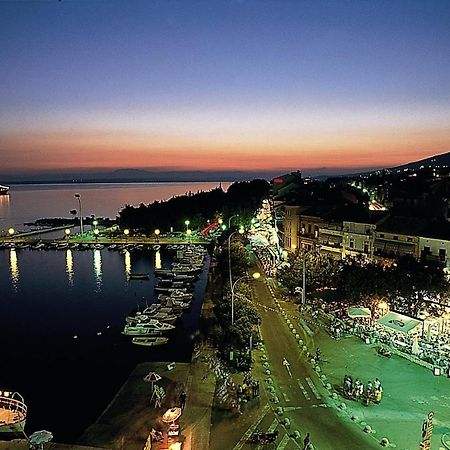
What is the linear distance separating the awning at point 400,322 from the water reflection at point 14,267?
45038 millimetres

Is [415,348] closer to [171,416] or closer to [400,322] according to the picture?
[400,322]

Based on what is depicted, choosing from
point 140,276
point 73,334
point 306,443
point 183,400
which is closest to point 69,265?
point 140,276

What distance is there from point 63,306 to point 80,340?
1195 centimetres

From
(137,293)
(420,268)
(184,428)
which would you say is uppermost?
(420,268)

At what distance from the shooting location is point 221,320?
29.1 meters

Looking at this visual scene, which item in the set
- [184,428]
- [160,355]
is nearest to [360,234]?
[160,355]

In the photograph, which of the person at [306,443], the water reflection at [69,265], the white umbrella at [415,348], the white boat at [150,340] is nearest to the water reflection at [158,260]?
the water reflection at [69,265]

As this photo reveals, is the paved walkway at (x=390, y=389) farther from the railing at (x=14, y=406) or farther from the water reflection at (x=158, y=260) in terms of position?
the water reflection at (x=158, y=260)

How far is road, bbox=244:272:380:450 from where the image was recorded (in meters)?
16.3

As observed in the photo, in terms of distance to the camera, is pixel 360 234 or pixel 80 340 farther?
pixel 360 234

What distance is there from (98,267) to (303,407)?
52.9 meters

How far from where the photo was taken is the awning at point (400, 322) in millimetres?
24234

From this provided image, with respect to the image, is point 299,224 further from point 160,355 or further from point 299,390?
point 299,390

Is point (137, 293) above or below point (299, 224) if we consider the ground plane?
below
